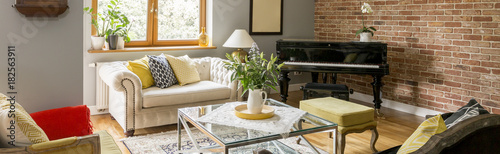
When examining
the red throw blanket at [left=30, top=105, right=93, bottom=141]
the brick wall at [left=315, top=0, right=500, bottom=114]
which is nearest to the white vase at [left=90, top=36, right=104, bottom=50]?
the red throw blanket at [left=30, top=105, right=93, bottom=141]

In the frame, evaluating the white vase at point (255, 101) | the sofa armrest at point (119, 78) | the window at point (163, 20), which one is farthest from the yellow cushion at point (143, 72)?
the white vase at point (255, 101)

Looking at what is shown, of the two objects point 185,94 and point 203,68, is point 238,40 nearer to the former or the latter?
point 203,68

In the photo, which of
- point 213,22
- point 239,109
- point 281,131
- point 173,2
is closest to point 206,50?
point 213,22

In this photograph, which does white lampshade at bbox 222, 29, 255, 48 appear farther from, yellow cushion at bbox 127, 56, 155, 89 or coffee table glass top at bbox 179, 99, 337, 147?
coffee table glass top at bbox 179, 99, 337, 147

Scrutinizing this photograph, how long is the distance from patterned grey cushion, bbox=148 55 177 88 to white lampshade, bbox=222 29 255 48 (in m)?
1.10

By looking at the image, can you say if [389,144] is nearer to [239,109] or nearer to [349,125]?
[349,125]

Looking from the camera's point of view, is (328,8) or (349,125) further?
(328,8)

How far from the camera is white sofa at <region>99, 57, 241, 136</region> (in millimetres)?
3941

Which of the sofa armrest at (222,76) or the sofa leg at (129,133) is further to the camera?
the sofa armrest at (222,76)

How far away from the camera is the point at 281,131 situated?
8.88ft

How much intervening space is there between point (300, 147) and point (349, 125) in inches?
22.4

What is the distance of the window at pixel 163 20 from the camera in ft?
17.1

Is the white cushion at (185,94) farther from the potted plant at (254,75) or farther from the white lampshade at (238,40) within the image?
the potted plant at (254,75)

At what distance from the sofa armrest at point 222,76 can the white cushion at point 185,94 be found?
0.21 feet
